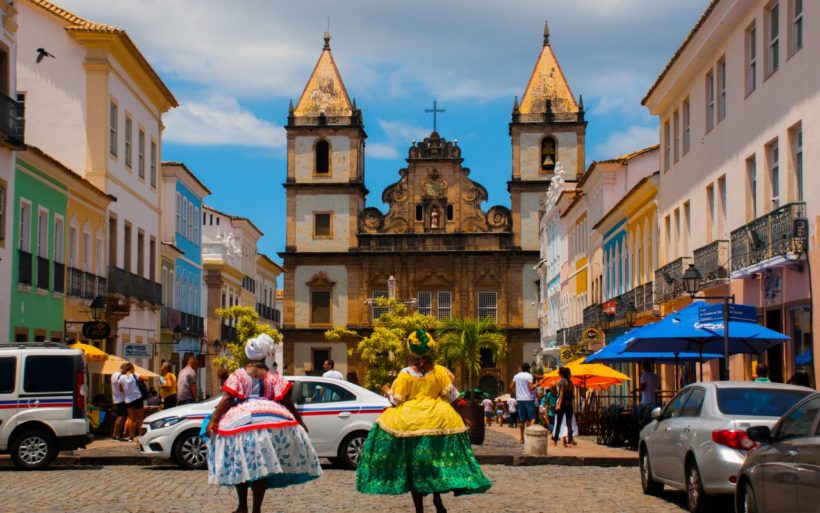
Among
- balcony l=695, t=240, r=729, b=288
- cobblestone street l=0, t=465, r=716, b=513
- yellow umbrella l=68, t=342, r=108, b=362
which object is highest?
balcony l=695, t=240, r=729, b=288

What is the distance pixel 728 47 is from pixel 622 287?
17.9 meters

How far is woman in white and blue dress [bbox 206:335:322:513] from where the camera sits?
1111cm

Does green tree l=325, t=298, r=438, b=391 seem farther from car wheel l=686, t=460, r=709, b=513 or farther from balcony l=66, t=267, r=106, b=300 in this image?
car wheel l=686, t=460, r=709, b=513

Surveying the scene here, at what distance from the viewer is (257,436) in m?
11.1

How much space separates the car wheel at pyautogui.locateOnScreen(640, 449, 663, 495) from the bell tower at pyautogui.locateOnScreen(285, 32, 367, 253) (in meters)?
A: 69.6

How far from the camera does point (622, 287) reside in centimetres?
4434

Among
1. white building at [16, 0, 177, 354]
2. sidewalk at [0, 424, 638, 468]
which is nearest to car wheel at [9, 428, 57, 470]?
sidewalk at [0, 424, 638, 468]

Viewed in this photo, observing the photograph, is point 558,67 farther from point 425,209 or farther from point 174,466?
point 174,466

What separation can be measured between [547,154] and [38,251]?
2224 inches

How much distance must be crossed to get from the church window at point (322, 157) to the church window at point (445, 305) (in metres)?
10.5

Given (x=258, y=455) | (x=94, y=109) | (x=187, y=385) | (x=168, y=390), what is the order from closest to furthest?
1. (x=258, y=455)
2. (x=187, y=385)
3. (x=168, y=390)
4. (x=94, y=109)

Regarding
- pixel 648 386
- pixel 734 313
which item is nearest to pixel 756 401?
pixel 734 313

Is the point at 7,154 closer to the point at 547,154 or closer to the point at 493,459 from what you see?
the point at 493,459

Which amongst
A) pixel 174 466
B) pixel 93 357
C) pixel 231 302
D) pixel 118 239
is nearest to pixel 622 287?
pixel 118 239
